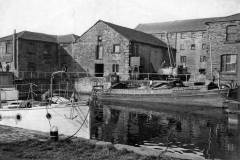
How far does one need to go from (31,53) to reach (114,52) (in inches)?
520

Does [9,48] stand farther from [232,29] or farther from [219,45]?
[232,29]

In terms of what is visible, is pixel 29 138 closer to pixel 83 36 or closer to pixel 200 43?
pixel 83 36

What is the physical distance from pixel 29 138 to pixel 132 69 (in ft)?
101

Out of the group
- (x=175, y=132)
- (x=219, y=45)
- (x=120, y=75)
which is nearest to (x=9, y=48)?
(x=120, y=75)

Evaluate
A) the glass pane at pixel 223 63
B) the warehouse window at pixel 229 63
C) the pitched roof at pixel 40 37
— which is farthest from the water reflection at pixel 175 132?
the pitched roof at pixel 40 37

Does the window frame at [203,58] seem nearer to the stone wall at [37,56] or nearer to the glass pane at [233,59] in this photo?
the glass pane at [233,59]

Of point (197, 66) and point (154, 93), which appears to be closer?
point (154, 93)

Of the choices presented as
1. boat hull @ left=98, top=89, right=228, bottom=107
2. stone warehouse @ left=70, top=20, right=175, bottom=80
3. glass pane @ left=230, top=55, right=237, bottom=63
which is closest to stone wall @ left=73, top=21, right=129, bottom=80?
stone warehouse @ left=70, top=20, right=175, bottom=80

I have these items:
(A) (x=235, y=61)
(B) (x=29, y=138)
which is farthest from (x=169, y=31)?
(B) (x=29, y=138)

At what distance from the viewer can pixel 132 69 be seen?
40344 mm

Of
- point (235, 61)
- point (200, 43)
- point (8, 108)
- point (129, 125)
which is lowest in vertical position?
point (129, 125)

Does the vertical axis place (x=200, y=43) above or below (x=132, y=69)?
above

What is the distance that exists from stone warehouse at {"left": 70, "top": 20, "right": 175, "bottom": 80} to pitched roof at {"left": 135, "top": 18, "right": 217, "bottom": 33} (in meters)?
11.9

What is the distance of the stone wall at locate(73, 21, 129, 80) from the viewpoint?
135ft
